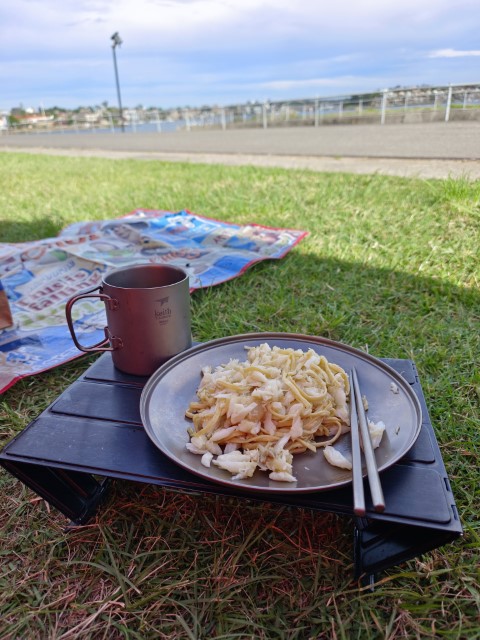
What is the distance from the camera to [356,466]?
0.86m

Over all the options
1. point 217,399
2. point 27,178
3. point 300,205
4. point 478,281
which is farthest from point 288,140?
point 217,399

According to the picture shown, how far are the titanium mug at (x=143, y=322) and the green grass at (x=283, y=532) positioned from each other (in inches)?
14.3

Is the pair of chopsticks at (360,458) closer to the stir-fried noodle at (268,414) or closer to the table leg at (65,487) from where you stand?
the stir-fried noodle at (268,414)

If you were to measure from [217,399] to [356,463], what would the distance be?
357mm

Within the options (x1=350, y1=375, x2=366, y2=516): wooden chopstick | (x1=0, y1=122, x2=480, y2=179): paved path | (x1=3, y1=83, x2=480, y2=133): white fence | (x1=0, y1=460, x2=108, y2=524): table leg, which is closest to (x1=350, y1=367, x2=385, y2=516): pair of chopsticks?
(x1=350, y1=375, x2=366, y2=516): wooden chopstick

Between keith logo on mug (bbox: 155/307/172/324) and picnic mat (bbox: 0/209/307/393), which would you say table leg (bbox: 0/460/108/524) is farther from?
picnic mat (bbox: 0/209/307/393)

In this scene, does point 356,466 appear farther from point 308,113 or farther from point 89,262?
point 308,113

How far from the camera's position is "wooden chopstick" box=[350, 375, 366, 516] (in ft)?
2.49

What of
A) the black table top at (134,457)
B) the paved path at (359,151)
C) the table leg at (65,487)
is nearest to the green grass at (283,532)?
the table leg at (65,487)

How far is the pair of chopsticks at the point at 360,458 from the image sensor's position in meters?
0.77

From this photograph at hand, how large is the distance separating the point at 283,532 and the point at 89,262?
222 cm

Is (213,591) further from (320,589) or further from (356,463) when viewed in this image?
(356,463)

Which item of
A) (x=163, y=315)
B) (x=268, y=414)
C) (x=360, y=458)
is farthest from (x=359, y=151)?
(x=360, y=458)

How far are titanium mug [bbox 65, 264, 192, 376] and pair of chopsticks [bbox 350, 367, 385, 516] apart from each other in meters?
0.51
